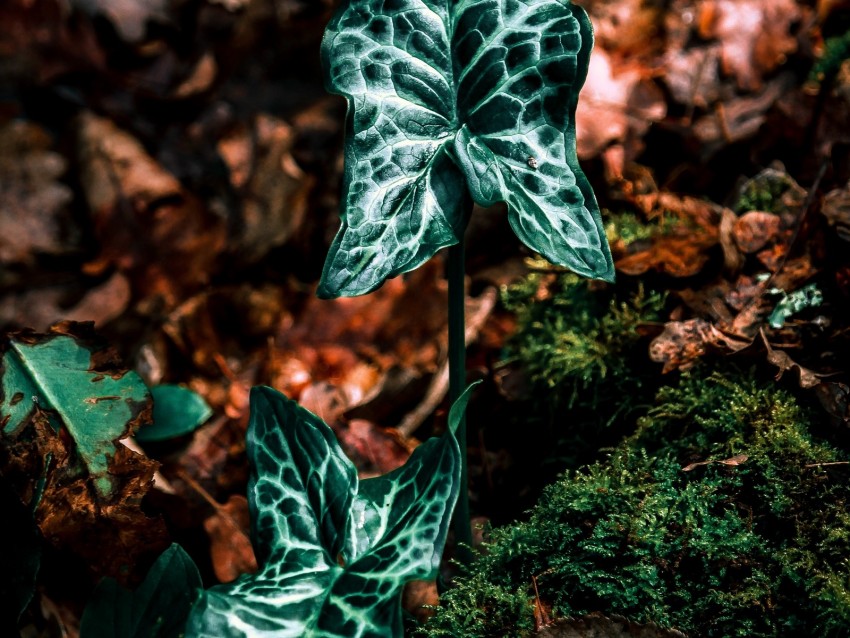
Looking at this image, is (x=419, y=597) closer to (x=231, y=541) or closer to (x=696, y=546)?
(x=231, y=541)

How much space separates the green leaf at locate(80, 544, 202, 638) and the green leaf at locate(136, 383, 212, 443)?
51 centimetres

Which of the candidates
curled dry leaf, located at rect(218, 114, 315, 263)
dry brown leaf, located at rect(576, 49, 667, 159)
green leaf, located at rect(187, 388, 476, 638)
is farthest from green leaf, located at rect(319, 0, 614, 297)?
curled dry leaf, located at rect(218, 114, 315, 263)

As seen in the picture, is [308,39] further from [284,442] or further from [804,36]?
[284,442]

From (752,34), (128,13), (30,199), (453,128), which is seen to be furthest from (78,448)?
(752,34)

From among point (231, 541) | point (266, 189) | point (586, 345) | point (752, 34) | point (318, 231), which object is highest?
point (752, 34)

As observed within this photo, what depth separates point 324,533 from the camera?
1277mm

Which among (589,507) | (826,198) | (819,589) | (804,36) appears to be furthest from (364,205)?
(804,36)

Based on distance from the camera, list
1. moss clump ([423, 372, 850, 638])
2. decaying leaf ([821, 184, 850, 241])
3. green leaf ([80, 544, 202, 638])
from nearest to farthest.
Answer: moss clump ([423, 372, 850, 638])
green leaf ([80, 544, 202, 638])
decaying leaf ([821, 184, 850, 241])

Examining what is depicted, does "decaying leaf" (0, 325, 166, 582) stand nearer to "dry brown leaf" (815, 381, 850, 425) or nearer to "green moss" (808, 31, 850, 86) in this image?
"dry brown leaf" (815, 381, 850, 425)

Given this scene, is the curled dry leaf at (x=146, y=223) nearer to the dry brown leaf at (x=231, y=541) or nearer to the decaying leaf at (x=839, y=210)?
the dry brown leaf at (x=231, y=541)

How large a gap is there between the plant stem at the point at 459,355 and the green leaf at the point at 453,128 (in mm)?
131

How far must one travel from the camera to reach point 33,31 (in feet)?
10.4

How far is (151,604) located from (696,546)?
0.96 m

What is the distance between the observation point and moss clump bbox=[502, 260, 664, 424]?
1.69m
